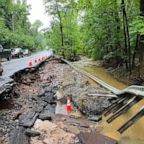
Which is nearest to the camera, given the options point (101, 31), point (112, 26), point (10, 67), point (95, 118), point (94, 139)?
point (94, 139)

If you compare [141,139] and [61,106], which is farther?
[61,106]

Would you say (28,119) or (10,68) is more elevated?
(10,68)

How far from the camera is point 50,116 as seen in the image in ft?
26.3

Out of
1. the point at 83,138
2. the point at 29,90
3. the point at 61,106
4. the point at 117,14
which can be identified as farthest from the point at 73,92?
the point at 117,14

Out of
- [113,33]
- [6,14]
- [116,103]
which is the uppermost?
[6,14]

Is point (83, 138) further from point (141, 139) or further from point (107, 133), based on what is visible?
point (141, 139)

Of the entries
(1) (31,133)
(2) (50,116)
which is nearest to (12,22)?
(2) (50,116)

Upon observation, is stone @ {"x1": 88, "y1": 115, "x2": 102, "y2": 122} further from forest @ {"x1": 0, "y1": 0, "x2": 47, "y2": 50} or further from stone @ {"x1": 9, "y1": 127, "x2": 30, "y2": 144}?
forest @ {"x1": 0, "y1": 0, "x2": 47, "y2": 50}

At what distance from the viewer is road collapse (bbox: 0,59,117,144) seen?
21.1 ft

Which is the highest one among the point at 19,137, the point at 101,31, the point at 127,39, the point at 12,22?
the point at 12,22

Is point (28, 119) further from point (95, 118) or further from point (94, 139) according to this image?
point (94, 139)

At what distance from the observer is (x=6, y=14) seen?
187 ft

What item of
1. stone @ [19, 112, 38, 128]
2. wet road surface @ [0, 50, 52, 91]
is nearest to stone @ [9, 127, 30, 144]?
stone @ [19, 112, 38, 128]

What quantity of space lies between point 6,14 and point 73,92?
49986 millimetres
